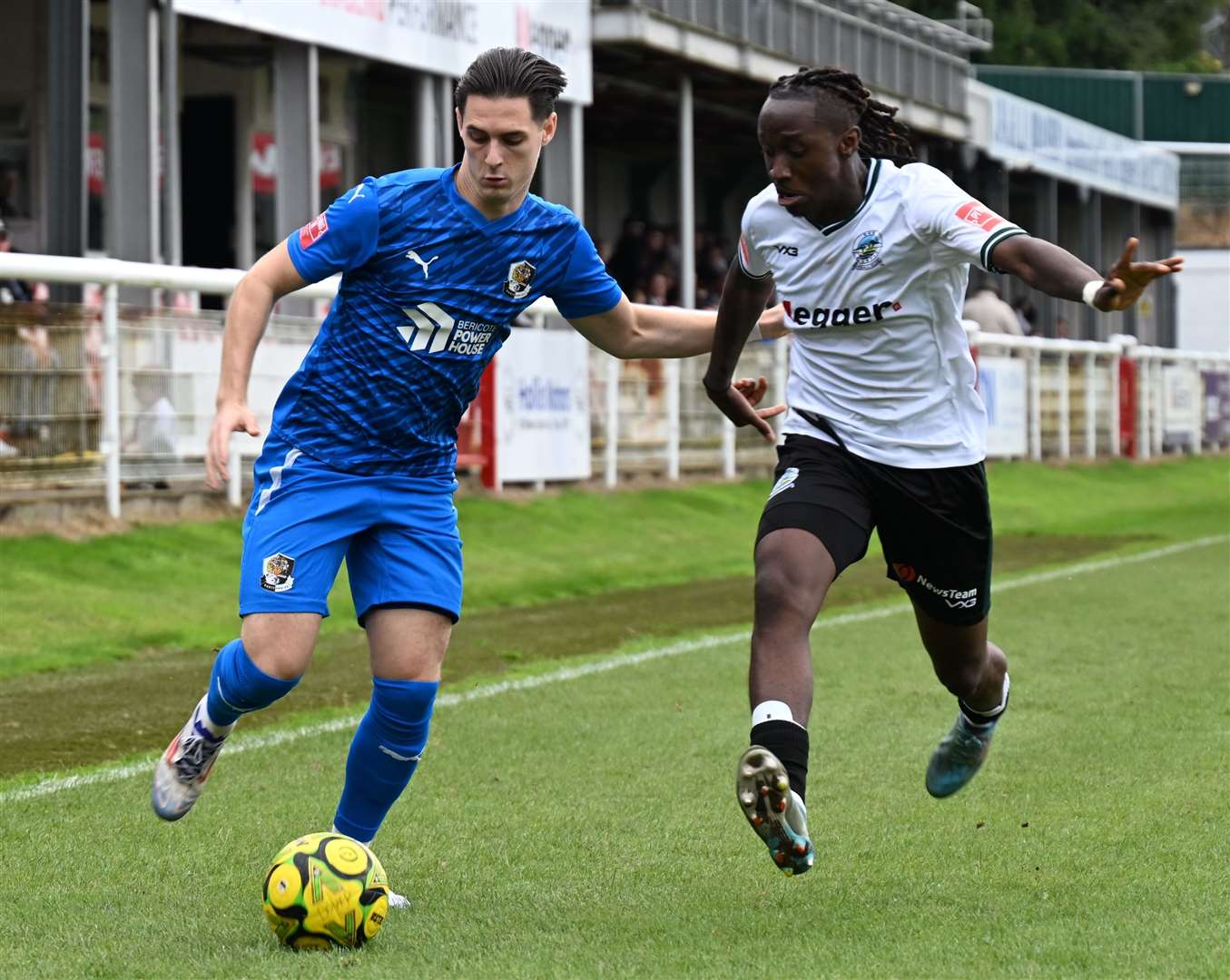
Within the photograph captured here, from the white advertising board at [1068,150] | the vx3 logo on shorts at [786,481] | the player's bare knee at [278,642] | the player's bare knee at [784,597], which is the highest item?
the white advertising board at [1068,150]

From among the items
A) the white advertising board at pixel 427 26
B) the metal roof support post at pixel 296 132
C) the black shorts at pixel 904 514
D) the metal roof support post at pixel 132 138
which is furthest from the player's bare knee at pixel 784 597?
the metal roof support post at pixel 296 132

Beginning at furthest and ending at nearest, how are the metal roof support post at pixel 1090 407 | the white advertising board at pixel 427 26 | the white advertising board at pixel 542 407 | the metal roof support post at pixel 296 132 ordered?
1. the metal roof support post at pixel 1090 407
2. the metal roof support post at pixel 296 132
3. the white advertising board at pixel 427 26
4. the white advertising board at pixel 542 407

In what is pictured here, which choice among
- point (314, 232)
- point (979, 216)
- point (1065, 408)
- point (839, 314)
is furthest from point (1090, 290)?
point (1065, 408)

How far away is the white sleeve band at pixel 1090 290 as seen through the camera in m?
4.88

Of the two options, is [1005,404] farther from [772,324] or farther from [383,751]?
[383,751]

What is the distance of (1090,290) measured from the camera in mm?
4906

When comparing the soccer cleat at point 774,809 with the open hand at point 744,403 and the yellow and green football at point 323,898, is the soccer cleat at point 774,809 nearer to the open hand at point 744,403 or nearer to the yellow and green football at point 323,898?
the yellow and green football at point 323,898

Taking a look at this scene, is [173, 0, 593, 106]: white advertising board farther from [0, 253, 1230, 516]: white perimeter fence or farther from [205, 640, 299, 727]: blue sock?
[205, 640, 299, 727]: blue sock

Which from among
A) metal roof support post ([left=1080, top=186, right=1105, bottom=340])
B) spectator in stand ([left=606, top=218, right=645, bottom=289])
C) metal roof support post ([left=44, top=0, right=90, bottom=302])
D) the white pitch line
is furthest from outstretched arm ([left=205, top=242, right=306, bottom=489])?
metal roof support post ([left=1080, top=186, right=1105, bottom=340])

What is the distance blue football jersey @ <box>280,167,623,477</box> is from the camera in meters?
5.25

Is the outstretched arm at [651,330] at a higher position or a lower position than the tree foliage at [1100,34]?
lower

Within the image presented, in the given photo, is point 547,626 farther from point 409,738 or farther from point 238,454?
point 409,738

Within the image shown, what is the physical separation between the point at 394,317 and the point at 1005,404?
76.0 feet

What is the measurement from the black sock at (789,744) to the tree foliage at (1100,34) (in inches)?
2412
